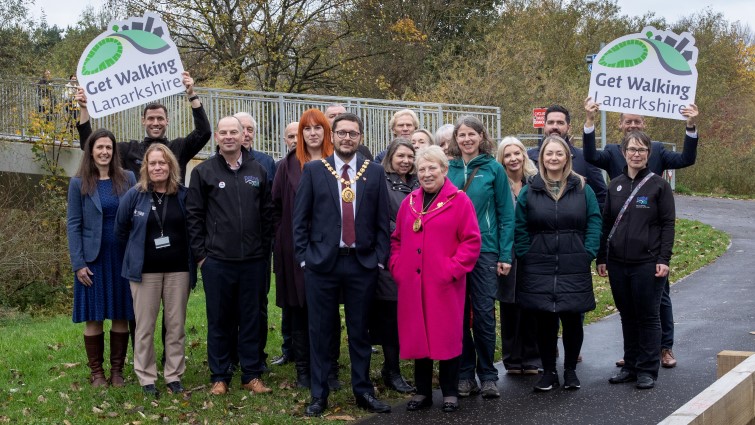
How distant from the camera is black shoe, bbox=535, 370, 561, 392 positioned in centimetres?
815

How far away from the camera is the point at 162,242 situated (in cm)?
796

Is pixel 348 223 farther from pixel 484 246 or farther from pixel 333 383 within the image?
pixel 333 383

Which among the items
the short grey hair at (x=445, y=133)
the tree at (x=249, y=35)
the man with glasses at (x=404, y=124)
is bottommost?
the short grey hair at (x=445, y=133)

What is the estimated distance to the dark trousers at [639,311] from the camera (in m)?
8.27

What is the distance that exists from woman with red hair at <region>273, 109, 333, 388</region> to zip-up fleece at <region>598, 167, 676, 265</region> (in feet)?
8.51

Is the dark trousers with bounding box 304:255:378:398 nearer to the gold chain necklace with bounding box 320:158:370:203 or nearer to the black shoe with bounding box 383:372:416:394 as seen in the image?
the gold chain necklace with bounding box 320:158:370:203

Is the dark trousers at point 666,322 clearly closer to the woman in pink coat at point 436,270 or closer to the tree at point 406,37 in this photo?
the woman in pink coat at point 436,270

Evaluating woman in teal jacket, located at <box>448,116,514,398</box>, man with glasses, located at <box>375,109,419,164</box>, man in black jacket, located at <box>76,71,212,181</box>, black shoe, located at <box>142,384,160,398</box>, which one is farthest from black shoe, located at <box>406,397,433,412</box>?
man in black jacket, located at <box>76,71,212,181</box>

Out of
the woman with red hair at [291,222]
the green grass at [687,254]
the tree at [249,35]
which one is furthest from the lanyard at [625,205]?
the tree at [249,35]

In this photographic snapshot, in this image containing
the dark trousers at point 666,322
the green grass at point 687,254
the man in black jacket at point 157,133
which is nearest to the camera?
the man in black jacket at point 157,133

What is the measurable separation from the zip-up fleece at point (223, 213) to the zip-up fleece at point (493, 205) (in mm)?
1752

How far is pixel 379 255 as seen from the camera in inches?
302

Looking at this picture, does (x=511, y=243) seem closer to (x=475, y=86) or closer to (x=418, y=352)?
(x=418, y=352)

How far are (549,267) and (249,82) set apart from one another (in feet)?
66.3
